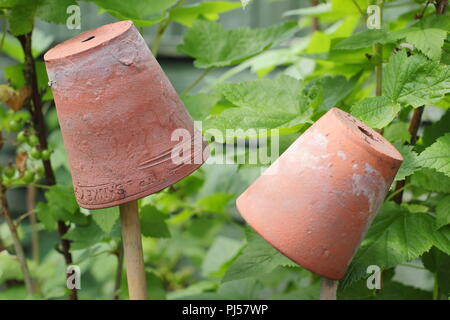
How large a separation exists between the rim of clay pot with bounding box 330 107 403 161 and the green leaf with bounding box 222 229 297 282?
28cm

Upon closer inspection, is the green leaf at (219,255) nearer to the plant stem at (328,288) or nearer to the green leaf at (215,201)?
the green leaf at (215,201)

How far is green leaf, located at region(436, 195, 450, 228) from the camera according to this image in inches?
40.2

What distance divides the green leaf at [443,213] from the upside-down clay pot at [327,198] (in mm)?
229

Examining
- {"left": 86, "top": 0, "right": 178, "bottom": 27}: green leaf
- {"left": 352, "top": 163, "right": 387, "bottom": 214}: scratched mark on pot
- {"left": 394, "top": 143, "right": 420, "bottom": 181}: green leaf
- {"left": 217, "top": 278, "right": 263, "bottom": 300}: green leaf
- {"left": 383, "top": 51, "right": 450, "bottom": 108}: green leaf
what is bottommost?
{"left": 217, "top": 278, "right": 263, "bottom": 300}: green leaf

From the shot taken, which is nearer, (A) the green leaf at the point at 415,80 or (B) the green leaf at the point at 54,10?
(A) the green leaf at the point at 415,80

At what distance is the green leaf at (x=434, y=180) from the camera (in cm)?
109

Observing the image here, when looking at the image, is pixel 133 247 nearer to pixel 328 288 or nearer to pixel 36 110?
pixel 328 288

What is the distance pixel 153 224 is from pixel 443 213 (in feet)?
1.96

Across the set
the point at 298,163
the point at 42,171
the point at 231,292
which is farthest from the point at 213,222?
the point at 298,163

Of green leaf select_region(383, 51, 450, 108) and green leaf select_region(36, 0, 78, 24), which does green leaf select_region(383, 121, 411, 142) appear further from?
green leaf select_region(36, 0, 78, 24)

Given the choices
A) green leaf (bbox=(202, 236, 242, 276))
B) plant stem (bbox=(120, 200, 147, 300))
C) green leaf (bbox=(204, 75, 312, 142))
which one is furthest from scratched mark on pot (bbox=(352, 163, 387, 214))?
green leaf (bbox=(202, 236, 242, 276))

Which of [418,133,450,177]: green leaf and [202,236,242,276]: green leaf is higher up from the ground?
[418,133,450,177]: green leaf

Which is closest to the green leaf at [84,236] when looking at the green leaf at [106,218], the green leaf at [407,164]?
the green leaf at [106,218]

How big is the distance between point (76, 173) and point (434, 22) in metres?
0.69
